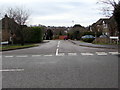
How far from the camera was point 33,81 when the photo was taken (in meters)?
5.73

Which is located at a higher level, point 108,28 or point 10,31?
point 108,28

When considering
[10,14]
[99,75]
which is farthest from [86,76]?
[10,14]

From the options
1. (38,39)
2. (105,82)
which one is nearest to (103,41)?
(38,39)

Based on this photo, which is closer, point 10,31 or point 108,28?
point 10,31

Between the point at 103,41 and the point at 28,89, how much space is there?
23283 millimetres

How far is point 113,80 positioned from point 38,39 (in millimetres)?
31679

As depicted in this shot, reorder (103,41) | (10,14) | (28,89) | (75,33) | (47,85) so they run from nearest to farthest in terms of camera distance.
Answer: (28,89)
(47,85)
(103,41)
(10,14)
(75,33)

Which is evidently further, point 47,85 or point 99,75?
point 99,75

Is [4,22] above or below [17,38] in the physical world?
above

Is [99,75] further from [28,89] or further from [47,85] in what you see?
[28,89]

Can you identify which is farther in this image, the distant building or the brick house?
the distant building

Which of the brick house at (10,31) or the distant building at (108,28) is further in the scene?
the distant building at (108,28)

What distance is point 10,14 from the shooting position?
30.4 meters

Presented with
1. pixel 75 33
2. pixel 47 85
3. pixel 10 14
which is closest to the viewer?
pixel 47 85
